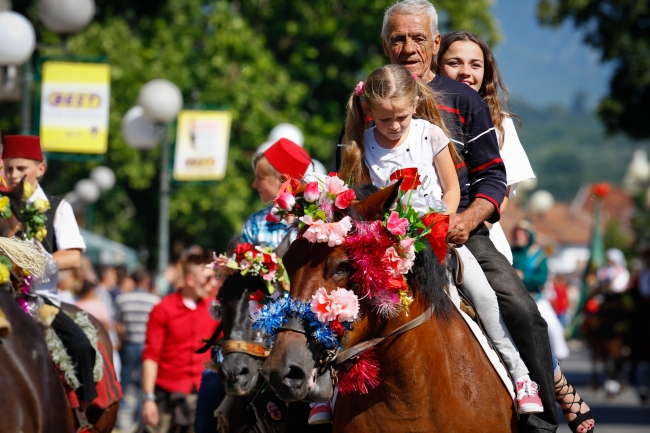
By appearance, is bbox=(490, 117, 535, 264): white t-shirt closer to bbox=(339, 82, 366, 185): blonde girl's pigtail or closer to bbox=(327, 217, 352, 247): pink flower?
bbox=(339, 82, 366, 185): blonde girl's pigtail

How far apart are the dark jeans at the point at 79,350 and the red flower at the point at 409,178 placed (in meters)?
3.30

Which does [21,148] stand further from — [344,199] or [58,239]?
[344,199]

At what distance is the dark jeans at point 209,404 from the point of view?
7.43 m

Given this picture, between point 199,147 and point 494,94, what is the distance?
40.5ft

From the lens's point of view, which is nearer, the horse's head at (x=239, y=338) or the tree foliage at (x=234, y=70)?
the horse's head at (x=239, y=338)

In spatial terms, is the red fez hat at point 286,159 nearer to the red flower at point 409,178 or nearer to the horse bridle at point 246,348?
the horse bridle at point 246,348

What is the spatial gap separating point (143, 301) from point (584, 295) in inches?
545

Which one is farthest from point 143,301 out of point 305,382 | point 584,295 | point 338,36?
point 338,36

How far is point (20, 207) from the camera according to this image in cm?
655

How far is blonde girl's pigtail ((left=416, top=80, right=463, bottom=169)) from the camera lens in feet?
17.1

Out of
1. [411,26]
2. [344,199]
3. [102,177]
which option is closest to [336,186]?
[344,199]

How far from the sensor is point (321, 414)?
17.0 feet

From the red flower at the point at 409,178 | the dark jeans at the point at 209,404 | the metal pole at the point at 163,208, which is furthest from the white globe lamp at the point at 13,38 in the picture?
the red flower at the point at 409,178

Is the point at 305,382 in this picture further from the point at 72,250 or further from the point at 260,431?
the point at 72,250
